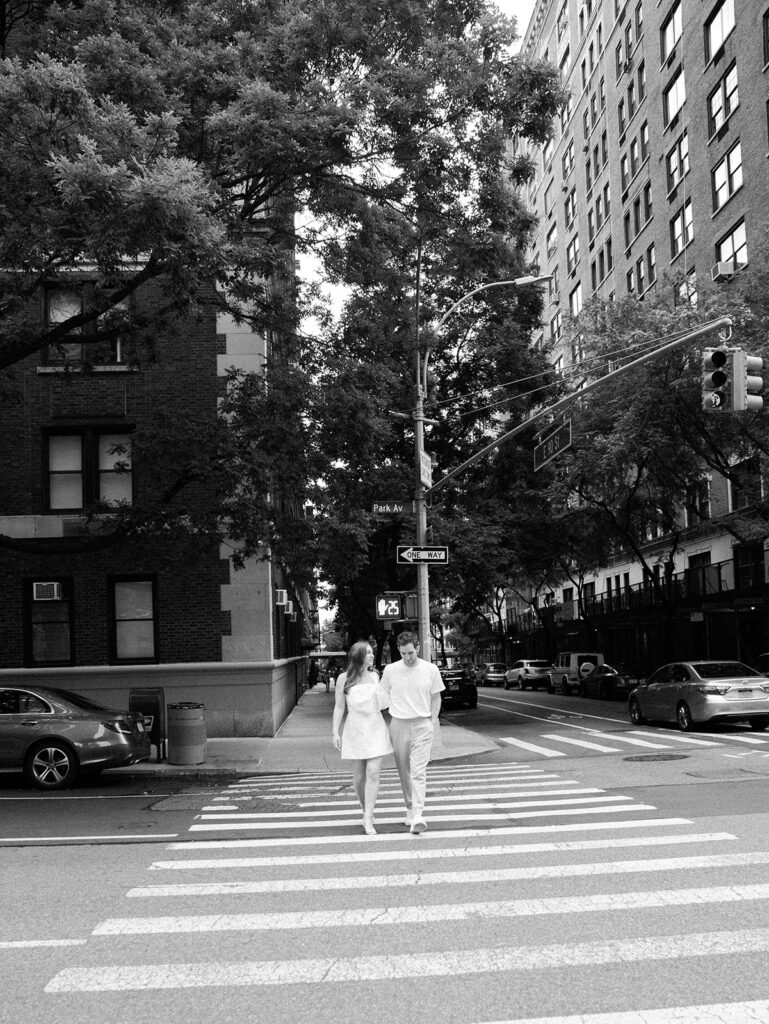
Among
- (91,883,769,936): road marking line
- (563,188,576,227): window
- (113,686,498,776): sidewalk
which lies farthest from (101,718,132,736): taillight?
(563,188,576,227): window

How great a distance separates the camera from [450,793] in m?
12.2

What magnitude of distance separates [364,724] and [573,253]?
5874cm

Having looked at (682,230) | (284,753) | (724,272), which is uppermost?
(682,230)

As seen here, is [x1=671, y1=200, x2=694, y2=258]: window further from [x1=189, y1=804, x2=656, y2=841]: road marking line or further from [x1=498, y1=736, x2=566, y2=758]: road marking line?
[x1=189, y1=804, x2=656, y2=841]: road marking line

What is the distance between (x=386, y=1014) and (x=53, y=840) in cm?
580

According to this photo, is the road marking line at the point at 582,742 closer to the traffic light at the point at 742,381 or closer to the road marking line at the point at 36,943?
the traffic light at the point at 742,381

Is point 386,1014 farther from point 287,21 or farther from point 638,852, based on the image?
point 287,21

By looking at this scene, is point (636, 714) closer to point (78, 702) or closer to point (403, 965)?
point (78, 702)

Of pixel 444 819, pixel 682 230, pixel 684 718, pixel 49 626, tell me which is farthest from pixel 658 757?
pixel 682 230

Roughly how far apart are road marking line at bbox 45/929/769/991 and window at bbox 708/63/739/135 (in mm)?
36776

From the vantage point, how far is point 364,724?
927cm

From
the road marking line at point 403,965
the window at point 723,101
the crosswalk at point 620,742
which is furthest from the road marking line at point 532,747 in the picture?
the window at point 723,101

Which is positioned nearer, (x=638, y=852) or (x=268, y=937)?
(x=268, y=937)

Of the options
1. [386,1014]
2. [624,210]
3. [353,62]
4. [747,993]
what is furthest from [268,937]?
[624,210]
